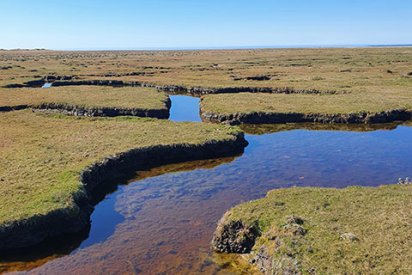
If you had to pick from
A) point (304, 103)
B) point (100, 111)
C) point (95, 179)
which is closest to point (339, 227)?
point (95, 179)

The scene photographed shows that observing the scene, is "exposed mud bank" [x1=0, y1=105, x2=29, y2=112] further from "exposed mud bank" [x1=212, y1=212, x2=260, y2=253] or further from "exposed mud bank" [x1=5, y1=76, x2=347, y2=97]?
"exposed mud bank" [x1=212, y1=212, x2=260, y2=253]

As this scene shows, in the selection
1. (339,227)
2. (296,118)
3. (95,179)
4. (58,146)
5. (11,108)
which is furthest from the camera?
(11,108)

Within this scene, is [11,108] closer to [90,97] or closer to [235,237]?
[90,97]

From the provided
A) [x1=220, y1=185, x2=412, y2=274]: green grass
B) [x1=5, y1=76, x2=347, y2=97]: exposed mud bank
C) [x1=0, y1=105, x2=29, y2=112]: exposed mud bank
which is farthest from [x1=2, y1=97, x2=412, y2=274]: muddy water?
[x1=0, y1=105, x2=29, y2=112]: exposed mud bank

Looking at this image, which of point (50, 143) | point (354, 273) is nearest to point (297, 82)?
point (50, 143)

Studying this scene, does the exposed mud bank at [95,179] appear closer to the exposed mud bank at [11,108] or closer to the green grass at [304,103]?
the green grass at [304,103]

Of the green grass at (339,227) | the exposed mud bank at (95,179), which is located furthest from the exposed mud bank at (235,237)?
the exposed mud bank at (95,179)
